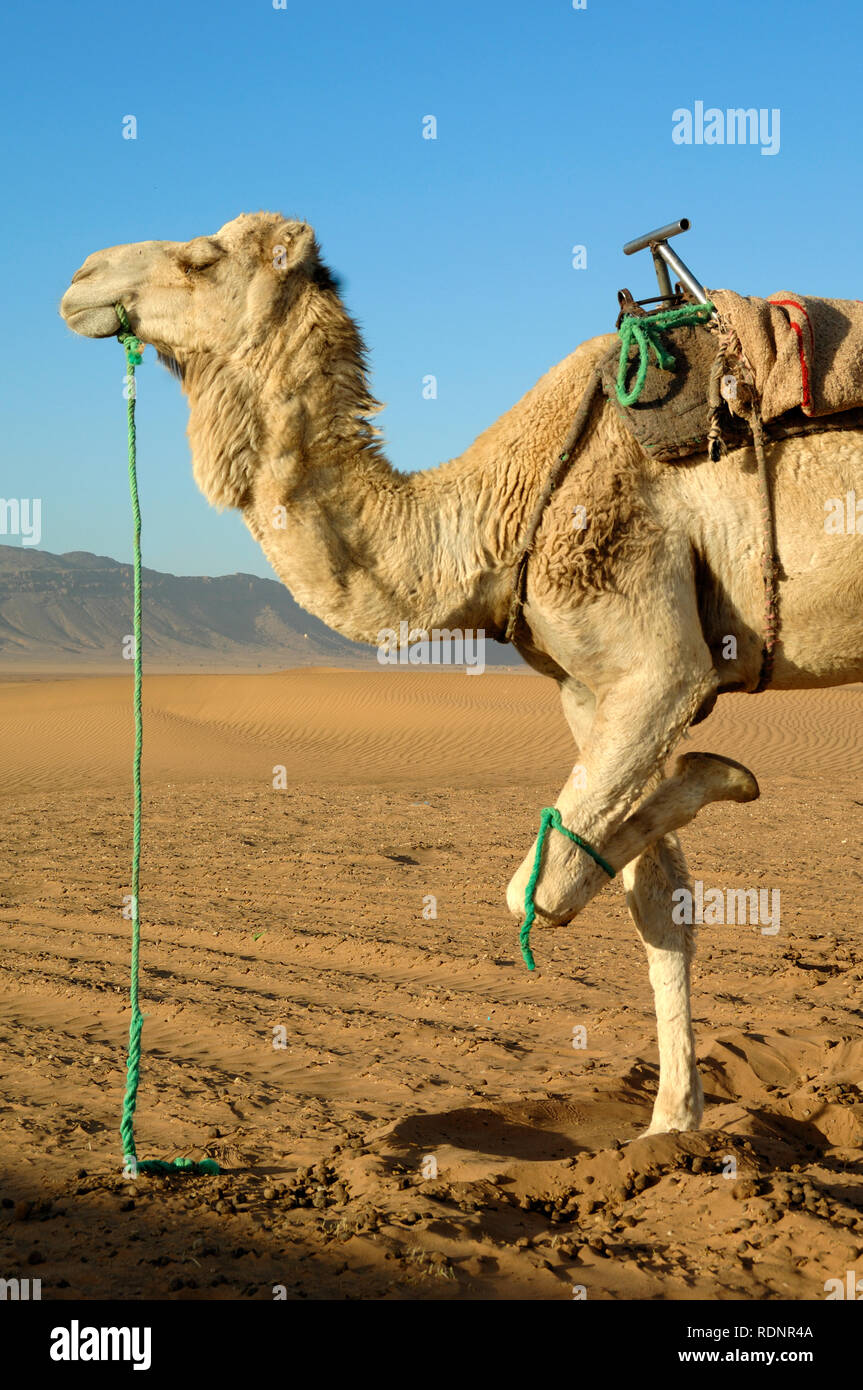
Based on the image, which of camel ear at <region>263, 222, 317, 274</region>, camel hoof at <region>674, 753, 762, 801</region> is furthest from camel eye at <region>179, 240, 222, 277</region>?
camel hoof at <region>674, 753, 762, 801</region>

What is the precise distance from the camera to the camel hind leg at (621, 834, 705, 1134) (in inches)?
175

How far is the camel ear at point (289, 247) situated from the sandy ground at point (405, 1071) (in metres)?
3.20

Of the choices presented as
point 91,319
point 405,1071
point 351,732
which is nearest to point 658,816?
point 91,319

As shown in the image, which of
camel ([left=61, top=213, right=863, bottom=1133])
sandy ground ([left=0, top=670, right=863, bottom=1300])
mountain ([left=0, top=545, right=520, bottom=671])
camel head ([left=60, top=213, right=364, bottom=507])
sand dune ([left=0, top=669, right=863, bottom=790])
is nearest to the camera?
sandy ground ([left=0, top=670, right=863, bottom=1300])

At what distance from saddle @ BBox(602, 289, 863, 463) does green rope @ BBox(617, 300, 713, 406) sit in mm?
21

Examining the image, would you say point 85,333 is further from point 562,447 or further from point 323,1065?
point 323,1065

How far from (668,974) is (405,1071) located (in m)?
2.24

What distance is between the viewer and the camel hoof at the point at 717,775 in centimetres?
406

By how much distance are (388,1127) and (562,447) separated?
10.0 feet

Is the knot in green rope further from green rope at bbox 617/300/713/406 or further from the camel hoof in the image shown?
the camel hoof

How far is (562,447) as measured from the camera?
3.91 meters

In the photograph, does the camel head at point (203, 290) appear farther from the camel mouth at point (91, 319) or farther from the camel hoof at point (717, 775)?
the camel hoof at point (717, 775)

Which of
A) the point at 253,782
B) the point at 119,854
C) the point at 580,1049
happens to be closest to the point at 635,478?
the point at 580,1049

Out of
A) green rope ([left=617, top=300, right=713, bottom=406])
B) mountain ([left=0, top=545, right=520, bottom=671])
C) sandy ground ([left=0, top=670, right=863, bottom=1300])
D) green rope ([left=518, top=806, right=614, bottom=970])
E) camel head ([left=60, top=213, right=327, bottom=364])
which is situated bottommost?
sandy ground ([left=0, top=670, right=863, bottom=1300])
